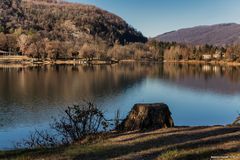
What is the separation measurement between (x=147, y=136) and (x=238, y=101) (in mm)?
34110

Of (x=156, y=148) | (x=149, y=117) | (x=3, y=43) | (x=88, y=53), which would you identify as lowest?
(x=156, y=148)

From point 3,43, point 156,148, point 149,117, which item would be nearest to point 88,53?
point 3,43

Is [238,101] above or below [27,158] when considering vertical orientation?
below

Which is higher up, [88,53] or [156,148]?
[88,53]

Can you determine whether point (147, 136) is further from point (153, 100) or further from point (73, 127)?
point (153, 100)

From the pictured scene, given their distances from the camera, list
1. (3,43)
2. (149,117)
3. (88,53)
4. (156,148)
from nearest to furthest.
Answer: (156,148) < (149,117) < (88,53) < (3,43)

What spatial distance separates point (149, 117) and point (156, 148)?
13.1 ft

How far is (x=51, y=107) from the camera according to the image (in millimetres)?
32594

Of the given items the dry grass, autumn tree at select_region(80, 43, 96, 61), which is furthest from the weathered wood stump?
autumn tree at select_region(80, 43, 96, 61)

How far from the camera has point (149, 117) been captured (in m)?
13.2

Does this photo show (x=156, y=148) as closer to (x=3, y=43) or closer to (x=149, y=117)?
(x=149, y=117)

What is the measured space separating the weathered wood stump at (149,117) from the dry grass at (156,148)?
1.43 metres

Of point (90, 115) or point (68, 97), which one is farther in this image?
point (68, 97)

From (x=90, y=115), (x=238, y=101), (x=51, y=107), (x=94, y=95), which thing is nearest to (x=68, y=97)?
(x=94, y=95)
